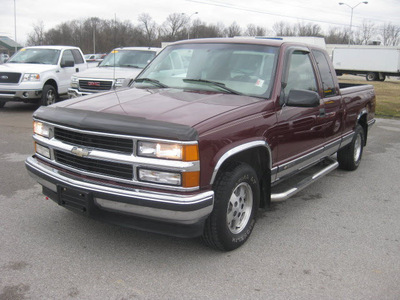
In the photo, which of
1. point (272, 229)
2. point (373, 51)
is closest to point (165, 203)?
point (272, 229)

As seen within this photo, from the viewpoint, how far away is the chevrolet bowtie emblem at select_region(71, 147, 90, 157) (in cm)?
325

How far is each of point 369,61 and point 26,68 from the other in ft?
112

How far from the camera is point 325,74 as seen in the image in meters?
5.34

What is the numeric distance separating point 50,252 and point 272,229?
7.09 feet

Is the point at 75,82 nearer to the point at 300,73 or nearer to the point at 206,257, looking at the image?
the point at 300,73

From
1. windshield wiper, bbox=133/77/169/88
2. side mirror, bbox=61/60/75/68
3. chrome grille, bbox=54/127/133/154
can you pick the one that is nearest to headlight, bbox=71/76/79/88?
side mirror, bbox=61/60/75/68

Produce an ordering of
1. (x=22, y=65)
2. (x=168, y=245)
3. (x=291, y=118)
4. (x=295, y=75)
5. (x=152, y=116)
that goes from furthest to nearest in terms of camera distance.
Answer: (x=22, y=65) < (x=295, y=75) < (x=291, y=118) < (x=168, y=245) < (x=152, y=116)

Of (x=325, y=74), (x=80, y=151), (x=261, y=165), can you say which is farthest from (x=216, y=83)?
(x=325, y=74)

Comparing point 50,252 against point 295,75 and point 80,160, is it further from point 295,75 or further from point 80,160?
point 295,75

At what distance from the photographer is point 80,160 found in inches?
132

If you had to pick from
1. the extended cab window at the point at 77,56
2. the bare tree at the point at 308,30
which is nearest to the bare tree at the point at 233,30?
the bare tree at the point at 308,30

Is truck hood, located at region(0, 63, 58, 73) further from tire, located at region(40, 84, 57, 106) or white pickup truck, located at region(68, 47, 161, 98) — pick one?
white pickup truck, located at region(68, 47, 161, 98)

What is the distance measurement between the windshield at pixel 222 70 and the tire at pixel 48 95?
7.74 m

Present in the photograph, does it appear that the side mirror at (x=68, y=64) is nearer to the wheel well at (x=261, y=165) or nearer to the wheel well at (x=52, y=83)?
the wheel well at (x=52, y=83)
